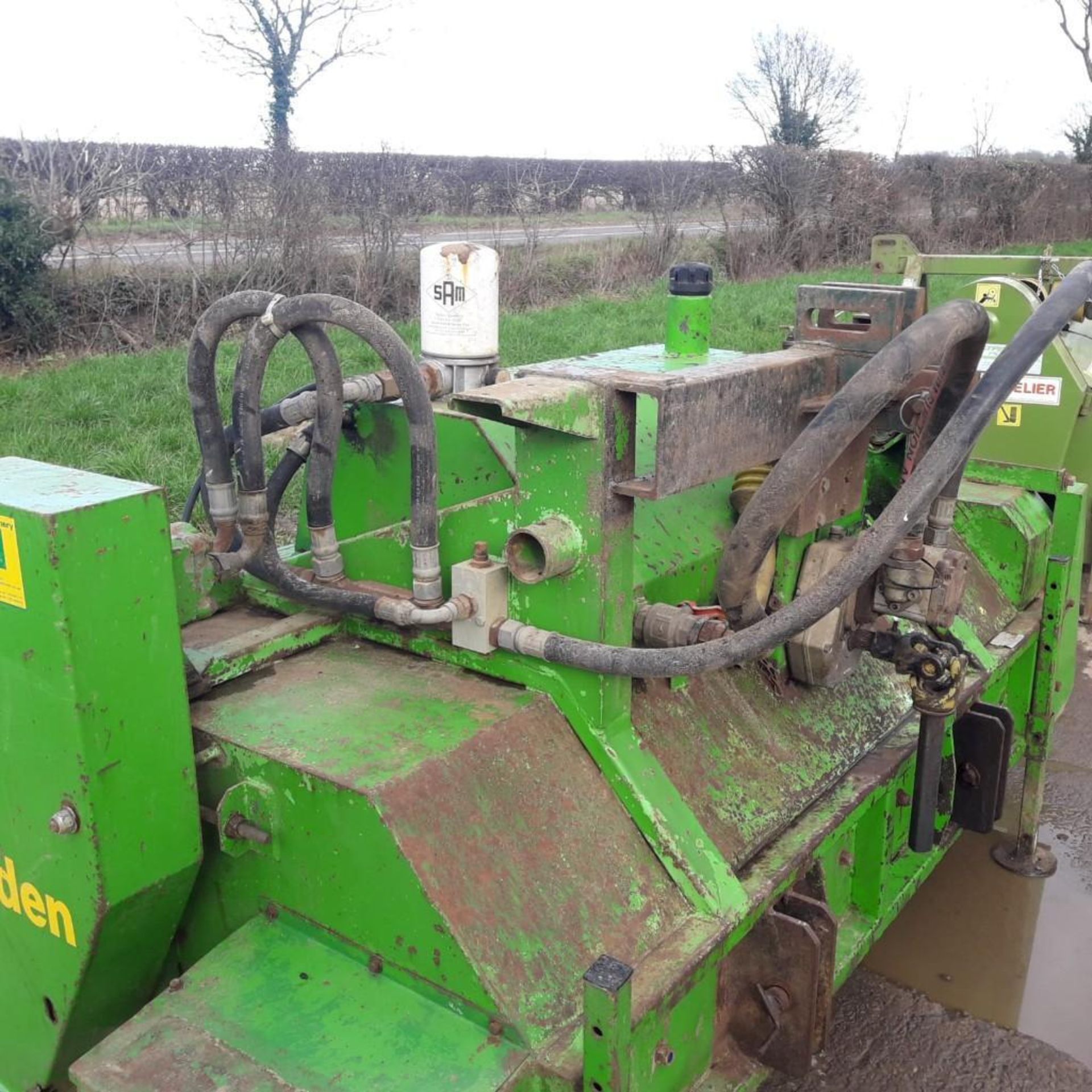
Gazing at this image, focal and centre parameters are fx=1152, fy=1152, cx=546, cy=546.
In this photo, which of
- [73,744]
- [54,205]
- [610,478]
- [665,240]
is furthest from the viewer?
[665,240]

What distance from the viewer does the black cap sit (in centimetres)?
228

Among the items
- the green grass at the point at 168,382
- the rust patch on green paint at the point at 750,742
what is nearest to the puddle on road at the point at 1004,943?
the rust patch on green paint at the point at 750,742

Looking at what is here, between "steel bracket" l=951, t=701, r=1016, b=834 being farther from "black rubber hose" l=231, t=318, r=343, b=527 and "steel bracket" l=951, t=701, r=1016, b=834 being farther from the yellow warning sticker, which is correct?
the yellow warning sticker

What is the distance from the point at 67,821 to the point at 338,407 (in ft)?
2.73

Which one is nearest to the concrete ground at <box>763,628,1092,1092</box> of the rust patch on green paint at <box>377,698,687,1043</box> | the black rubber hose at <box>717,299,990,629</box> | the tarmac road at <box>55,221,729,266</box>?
the rust patch on green paint at <box>377,698,687,1043</box>

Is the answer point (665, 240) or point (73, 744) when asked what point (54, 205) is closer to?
point (665, 240)

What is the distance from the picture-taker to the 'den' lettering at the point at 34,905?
1.89m

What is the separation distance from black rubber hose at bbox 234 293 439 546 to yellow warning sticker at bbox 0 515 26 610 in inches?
18.0

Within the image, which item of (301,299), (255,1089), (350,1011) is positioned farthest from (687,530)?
(255,1089)

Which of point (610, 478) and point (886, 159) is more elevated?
point (886, 159)

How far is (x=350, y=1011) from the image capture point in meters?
1.74

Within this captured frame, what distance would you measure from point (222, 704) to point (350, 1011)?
23.6 inches

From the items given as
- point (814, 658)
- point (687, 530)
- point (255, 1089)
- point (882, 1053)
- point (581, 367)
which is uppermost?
point (581, 367)

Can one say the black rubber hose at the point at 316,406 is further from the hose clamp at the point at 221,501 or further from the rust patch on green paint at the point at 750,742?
the rust patch on green paint at the point at 750,742
